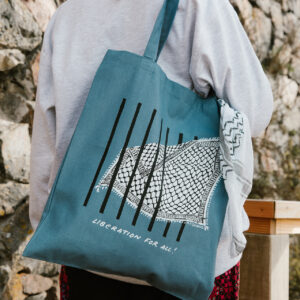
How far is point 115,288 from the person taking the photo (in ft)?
2.96

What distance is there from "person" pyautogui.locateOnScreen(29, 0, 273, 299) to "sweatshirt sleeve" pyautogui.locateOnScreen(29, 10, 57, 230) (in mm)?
57

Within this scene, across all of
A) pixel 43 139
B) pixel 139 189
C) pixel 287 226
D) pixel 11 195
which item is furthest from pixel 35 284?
pixel 139 189

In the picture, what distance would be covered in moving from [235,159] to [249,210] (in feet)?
2.41

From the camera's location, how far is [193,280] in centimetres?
76

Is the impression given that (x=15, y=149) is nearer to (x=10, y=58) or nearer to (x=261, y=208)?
(x=10, y=58)

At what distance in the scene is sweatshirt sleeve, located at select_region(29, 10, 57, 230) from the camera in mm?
1023

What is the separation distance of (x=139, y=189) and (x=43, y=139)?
382 millimetres

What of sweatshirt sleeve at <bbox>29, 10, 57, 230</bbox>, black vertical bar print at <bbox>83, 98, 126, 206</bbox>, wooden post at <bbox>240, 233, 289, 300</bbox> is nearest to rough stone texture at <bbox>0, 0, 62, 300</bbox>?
sweatshirt sleeve at <bbox>29, 10, 57, 230</bbox>

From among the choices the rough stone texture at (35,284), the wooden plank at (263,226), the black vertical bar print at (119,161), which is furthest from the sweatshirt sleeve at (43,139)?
the wooden plank at (263,226)

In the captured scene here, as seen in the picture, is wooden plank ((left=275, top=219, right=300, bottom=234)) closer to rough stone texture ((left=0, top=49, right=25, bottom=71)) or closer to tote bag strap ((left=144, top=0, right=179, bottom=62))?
tote bag strap ((left=144, top=0, right=179, bottom=62))

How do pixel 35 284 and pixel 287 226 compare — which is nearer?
pixel 287 226

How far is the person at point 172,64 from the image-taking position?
0.90 meters

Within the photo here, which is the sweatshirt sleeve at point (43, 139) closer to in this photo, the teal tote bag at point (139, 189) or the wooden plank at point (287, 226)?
the teal tote bag at point (139, 189)

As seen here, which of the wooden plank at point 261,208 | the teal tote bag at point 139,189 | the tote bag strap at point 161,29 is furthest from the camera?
the wooden plank at point 261,208
